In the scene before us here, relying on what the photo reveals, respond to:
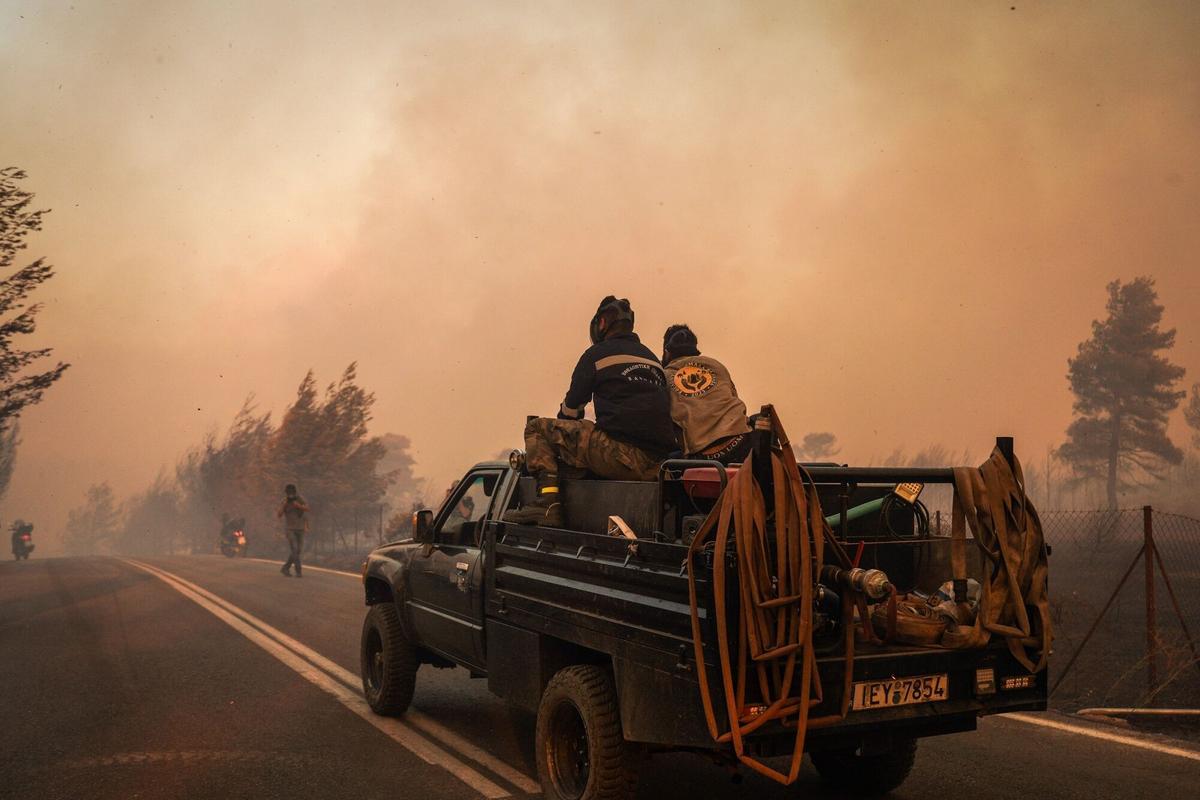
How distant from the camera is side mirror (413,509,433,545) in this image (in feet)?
20.5

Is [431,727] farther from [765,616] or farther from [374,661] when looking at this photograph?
[765,616]

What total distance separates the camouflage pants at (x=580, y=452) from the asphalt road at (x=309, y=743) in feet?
5.57

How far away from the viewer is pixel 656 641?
387 cm

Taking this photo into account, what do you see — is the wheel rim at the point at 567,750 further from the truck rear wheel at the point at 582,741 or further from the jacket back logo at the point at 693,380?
the jacket back logo at the point at 693,380

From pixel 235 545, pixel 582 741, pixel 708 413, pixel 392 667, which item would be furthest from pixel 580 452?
pixel 235 545

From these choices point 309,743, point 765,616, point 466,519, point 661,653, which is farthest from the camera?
point 466,519

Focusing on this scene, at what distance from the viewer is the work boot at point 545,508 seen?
5020 millimetres

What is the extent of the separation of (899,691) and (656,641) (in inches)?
39.9

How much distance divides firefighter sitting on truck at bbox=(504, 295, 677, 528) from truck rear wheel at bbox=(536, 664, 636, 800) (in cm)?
93

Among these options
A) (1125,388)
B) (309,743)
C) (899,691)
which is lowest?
(309,743)

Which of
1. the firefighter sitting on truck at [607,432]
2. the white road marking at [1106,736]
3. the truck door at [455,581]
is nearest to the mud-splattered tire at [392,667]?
Answer: the truck door at [455,581]

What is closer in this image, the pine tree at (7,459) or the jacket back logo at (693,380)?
the jacket back logo at (693,380)

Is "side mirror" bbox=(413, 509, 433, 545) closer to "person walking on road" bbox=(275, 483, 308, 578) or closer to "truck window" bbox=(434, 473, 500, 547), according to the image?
"truck window" bbox=(434, 473, 500, 547)

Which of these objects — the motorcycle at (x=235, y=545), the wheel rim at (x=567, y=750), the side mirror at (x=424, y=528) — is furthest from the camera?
the motorcycle at (x=235, y=545)
